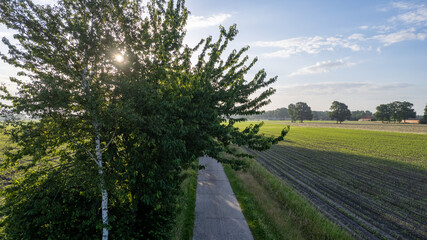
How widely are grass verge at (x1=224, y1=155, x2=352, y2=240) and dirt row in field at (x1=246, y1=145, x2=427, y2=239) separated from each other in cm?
238

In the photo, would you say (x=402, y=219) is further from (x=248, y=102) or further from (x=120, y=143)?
(x=120, y=143)

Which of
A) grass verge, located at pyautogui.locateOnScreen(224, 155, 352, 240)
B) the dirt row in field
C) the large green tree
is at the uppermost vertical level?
the large green tree

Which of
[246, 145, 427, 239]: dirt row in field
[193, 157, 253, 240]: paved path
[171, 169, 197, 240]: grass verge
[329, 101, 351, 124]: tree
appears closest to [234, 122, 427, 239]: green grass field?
[246, 145, 427, 239]: dirt row in field

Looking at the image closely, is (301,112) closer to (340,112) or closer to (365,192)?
(340,112)

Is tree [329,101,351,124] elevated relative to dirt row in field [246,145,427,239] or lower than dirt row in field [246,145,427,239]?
elevated

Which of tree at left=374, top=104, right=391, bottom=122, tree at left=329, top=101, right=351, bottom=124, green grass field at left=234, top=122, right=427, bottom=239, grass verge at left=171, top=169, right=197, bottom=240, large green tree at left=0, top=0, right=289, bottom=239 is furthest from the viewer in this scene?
tree at left=329, top=101, right=351, bottom=124

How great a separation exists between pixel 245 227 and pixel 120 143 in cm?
626

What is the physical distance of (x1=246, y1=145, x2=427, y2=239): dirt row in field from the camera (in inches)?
402

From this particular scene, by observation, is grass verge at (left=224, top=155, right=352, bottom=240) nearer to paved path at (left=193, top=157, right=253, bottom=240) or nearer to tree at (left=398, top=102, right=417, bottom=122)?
paved path at (left=193, top=157, right=253, bottom=240)

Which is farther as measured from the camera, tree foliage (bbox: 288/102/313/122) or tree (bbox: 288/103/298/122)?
tree (bbox: 288/103/298/122)

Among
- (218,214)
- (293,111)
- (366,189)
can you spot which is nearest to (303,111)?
(293,111)

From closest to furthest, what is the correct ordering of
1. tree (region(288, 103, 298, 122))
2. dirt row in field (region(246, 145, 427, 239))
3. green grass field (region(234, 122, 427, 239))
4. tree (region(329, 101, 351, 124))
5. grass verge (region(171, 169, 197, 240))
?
grass verge (region(171, 169, 197, 240)) < dirt row in field (region(246, 145, 427, 239)) < green grass field (region(234, 122, 427, 239)) < tree (region(329, 101, 351, 124)) < tree (region(288, 103, 298, 122))

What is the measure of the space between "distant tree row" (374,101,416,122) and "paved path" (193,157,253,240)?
13526cm

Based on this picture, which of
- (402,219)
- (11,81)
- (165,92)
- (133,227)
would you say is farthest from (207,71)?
(402,219)
